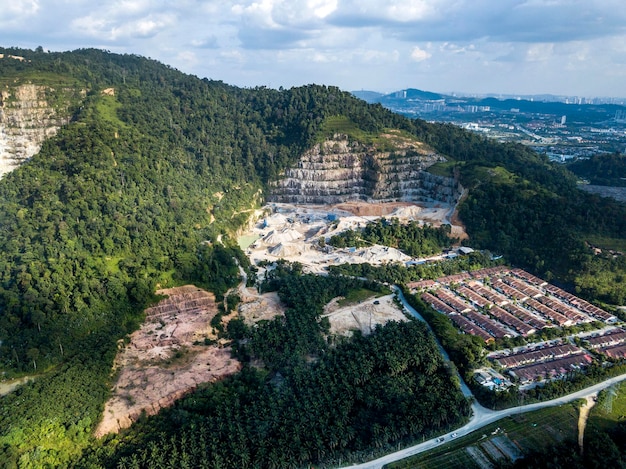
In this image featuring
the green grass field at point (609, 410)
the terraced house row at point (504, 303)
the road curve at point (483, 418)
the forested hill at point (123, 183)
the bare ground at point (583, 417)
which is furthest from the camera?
the terraced house row at point (504, 303)

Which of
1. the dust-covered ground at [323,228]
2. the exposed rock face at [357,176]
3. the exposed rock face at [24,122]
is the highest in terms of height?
the exposed rock face at [24,122]

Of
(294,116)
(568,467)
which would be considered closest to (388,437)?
(568,467)

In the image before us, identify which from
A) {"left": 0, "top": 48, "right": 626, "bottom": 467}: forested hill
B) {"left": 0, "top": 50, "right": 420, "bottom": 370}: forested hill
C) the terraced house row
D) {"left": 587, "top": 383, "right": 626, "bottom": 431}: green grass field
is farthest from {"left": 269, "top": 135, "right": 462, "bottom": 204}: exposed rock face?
{"left": 587, "top": 383, "right": 626, "bottom": 431}: green grass field

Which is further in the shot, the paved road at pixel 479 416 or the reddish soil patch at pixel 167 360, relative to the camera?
the reddish soil patch at pixel 167 360

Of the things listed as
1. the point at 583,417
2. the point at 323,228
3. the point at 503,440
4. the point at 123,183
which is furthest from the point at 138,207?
the point at 583,417

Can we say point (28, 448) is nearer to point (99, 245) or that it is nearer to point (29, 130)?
point (99, 245)

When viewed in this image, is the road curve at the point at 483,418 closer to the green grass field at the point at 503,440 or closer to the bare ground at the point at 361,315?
the green grass field at the point at 503,440

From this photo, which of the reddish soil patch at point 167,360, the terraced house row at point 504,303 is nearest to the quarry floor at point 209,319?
the reddish soil patch at point 167,360

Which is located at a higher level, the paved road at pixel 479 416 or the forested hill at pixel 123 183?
the forested hill at pixel 123 183

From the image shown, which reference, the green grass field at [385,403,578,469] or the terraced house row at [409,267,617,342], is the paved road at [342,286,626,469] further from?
the terraced house row at [409,267,617,342]

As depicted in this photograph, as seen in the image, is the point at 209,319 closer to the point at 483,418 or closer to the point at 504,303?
the point at 483,418
